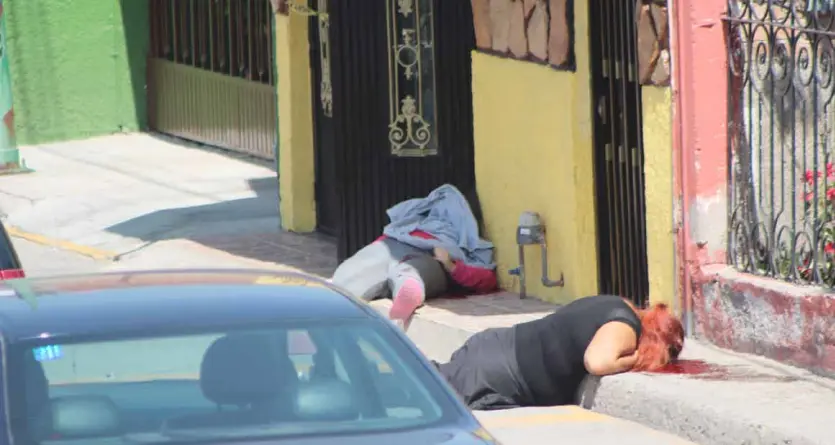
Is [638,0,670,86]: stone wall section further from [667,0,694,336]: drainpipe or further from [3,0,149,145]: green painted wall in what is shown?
[3,0,149,145]: green painted wall

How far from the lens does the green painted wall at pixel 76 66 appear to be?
20.7 meters

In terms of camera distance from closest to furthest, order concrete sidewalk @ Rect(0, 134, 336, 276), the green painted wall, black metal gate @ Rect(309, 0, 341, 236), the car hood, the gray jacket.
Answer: the car hood → the gray jacket → concrete sidewalk @ Rect(0, 134, 336, 276) → black metal gate @ Rect(309, 0, 341, 236) → the green painted wall

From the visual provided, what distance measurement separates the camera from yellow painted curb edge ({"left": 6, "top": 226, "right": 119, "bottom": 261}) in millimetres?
14052

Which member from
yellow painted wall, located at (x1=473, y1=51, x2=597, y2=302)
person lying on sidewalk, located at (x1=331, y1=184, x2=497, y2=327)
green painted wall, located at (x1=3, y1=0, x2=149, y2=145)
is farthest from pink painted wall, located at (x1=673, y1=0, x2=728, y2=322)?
green painted wall, located at (x1=3, y1=0, x2=149, y2=145)

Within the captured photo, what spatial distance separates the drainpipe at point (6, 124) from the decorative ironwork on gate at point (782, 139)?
11.3m

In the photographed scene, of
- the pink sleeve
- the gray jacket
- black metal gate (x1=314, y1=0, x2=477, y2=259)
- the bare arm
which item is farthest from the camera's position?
black metal gate (x1=314, y1=0, x2=477, y2=259)

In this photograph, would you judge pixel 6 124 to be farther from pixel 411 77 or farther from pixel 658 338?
pixel 658 338

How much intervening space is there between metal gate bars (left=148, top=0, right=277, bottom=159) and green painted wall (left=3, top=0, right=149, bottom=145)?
228 mm

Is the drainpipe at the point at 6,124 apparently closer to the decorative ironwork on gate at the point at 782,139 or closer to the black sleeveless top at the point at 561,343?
the decorative ironwork on gate at the point at 782,139

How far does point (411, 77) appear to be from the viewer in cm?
1227

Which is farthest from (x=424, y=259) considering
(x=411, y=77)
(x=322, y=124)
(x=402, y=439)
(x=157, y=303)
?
(x=402, y=439)

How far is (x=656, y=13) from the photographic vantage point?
30.9 ft

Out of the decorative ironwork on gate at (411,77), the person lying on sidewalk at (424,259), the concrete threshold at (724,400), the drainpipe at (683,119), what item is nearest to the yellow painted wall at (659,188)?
the drainpipe at (683,119)

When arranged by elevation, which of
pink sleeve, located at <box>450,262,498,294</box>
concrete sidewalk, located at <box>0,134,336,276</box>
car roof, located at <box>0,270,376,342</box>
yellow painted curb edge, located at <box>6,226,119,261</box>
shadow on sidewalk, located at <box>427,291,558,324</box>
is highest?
car roof, located at <box>0,270,376,342</box>
